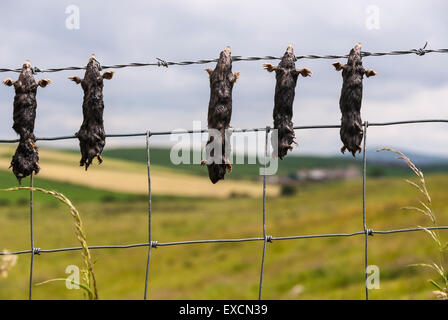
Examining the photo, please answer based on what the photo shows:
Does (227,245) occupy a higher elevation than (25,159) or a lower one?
lower

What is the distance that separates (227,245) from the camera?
77.9 m

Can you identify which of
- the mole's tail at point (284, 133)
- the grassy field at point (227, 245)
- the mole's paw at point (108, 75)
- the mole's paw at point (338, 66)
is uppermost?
the mole's paw at point (338, 66)

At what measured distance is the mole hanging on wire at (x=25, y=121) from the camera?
627cm

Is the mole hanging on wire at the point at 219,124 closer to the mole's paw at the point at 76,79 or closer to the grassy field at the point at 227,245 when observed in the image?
the mole's paw at the point at 76,79

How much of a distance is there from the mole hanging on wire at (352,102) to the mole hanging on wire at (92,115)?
2628 millimetres

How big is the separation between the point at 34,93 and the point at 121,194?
439ft

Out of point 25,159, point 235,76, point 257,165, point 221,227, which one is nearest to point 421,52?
point 235,76

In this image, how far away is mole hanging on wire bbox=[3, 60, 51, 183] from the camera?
627 centimetres

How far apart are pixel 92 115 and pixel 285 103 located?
2.17 m

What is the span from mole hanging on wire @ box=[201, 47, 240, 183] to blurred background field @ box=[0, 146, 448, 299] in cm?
238

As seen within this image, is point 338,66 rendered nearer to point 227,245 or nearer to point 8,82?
point 8,82

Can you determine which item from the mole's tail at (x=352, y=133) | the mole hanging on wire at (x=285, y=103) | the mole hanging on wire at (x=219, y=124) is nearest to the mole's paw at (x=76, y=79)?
the mole hanging on wire at (x=219, y=124)

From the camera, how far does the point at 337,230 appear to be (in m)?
69.4

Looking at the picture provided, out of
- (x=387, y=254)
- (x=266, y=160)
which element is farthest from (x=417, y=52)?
(x=387, y=254)
